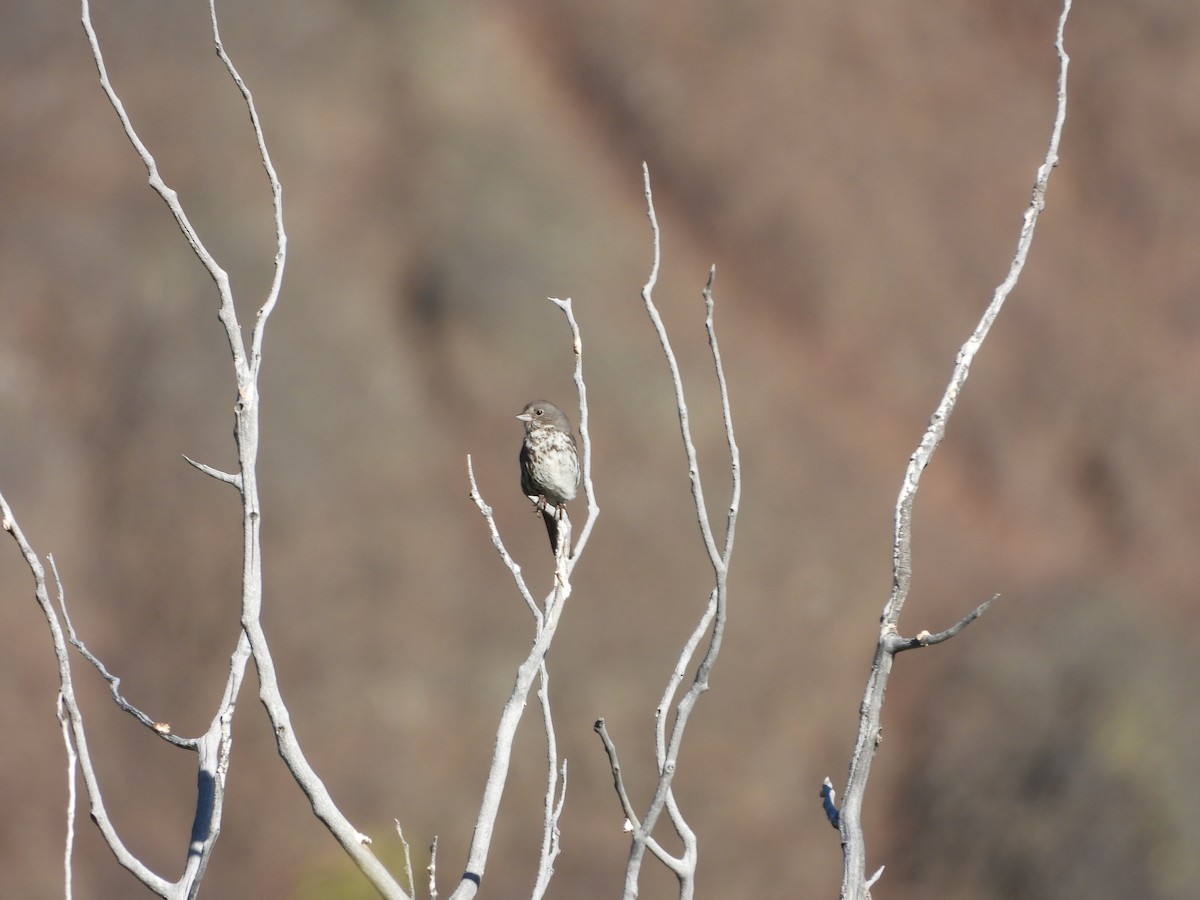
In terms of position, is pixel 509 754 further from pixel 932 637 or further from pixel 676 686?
pixel 932 637

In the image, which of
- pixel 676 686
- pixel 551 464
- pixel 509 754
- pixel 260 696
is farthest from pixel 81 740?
pixel 551 464

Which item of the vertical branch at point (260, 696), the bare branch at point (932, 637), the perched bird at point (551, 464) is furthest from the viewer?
the perched bird at point (551, 464)

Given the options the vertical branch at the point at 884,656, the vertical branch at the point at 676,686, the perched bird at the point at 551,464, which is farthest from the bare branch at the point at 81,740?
the perched bird at the point at 551,464

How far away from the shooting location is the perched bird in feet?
17.5

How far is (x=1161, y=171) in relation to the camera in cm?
1243

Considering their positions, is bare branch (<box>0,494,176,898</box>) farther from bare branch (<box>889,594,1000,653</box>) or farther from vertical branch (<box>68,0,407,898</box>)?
bare branch (<box>889,594,1000,653</box>)

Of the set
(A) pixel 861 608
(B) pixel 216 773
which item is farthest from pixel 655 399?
(B) pixel 216 773

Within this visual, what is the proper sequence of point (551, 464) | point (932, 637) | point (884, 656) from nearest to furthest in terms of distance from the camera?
point (932, 637), point (884, 656), point (551, 464)

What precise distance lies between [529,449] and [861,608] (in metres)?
6.47

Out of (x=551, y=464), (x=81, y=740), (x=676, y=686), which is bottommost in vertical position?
(x=81, y=740)

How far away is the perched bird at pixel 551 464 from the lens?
5324 mm

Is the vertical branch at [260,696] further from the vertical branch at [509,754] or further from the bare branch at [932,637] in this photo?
the bare branch at [932,637]

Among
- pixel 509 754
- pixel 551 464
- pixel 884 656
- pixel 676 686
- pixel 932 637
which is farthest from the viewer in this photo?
pixel 551 464

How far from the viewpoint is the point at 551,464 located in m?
5.32
